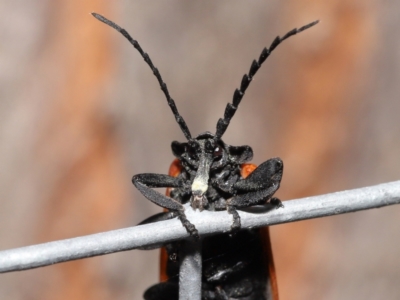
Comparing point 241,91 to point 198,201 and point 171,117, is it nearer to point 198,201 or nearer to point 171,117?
point 198,201

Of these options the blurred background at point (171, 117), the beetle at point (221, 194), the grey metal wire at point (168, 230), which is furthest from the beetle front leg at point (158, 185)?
the blurred background at point (171, 117)

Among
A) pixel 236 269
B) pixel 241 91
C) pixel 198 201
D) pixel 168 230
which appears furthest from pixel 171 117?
pixel 168 230

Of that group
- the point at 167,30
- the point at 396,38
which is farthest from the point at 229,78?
the point at 396,38

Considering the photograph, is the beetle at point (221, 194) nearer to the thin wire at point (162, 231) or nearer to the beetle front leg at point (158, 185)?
the beetle front leg at point (158, 185)

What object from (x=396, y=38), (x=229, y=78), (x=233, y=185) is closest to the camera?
(x=233, y=185)

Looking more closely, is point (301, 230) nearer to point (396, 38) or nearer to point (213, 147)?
point (396, 38)

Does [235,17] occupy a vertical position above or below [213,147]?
above
